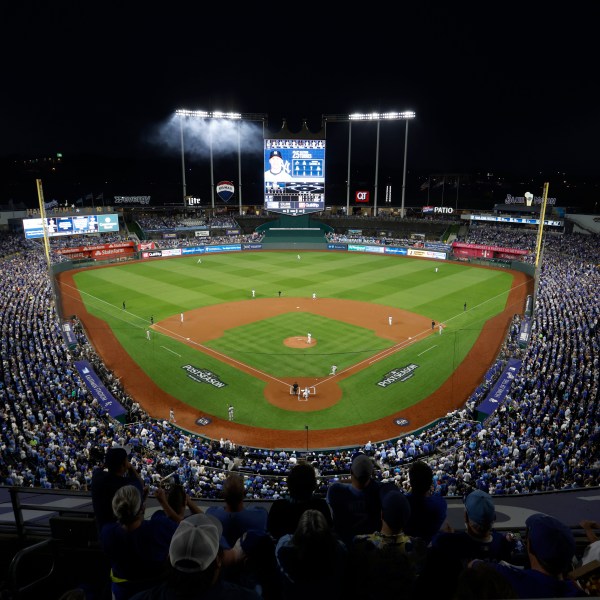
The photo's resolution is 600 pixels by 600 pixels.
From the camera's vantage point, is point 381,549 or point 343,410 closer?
point 381,549

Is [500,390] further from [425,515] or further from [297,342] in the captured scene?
[425,515]

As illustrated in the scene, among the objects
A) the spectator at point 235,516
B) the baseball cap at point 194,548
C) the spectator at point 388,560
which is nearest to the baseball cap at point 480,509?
the spectator at point 388,560

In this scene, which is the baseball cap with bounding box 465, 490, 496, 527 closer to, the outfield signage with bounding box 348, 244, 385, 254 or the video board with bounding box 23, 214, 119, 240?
the video board with bounding box 23, 214, 119, 240

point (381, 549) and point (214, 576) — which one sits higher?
point (214, 576)

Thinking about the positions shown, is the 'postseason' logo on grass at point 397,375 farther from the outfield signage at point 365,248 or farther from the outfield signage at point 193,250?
the outfield signage at point 193,250

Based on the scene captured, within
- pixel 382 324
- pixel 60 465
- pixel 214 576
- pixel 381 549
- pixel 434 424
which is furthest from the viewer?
pixel 382 324

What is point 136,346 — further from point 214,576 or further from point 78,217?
point 78,217

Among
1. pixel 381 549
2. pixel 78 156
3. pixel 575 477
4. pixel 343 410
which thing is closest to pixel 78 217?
pixel 343 410
